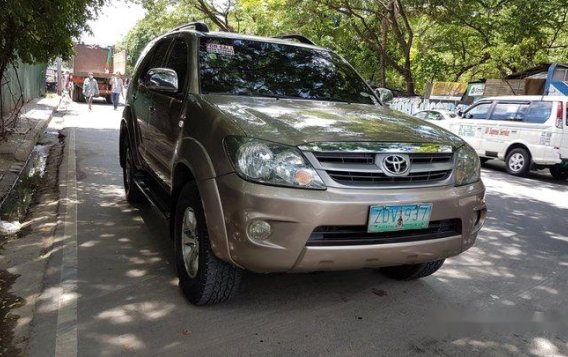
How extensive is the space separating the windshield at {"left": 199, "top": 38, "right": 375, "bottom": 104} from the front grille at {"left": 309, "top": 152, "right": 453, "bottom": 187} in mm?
1170

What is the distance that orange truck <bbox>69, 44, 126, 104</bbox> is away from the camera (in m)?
24.9

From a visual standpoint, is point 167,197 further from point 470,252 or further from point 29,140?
point 29,140

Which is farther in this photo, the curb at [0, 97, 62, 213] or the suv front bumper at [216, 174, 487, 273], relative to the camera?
the curb at [0, 97, 62, 213]

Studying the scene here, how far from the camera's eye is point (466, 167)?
3340mm

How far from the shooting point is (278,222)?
2775 millimetres

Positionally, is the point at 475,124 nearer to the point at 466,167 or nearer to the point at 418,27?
the point at 466,167

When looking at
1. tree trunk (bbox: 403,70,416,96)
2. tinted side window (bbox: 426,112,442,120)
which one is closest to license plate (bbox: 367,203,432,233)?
tinted side window (bbox: 426,112,442,120)

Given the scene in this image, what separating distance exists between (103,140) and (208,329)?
9.30 m

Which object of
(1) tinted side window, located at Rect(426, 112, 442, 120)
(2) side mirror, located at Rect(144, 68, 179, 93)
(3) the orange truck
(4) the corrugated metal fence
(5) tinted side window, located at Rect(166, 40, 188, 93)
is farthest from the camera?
(3) the orange truck

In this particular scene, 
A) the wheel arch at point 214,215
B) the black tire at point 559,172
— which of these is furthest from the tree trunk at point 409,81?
the wheel arch at point 214,215

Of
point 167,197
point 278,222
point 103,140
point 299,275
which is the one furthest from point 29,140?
point 278,222

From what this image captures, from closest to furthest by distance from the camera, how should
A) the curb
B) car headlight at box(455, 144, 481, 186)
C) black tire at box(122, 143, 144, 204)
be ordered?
car headlight at box(455, 144, 481, 186)
black tire at box(122, 143, 144, 204)
the curb

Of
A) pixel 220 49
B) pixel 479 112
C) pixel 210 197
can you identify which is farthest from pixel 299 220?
pixel 479 112

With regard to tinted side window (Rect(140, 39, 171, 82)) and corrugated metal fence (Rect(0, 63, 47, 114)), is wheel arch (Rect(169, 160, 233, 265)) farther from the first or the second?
corrugated metal fence (Rect(0, 63, 47, 114))
